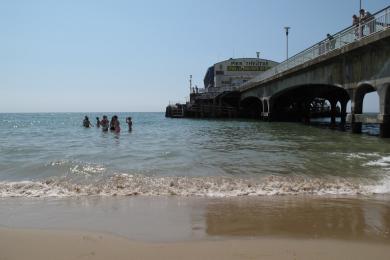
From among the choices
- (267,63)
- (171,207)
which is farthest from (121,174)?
(267,63)

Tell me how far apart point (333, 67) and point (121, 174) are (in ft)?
61.1

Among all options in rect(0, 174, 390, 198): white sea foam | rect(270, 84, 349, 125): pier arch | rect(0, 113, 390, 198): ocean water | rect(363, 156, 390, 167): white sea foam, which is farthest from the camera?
rect(270, 84, 349, 125): pier arch

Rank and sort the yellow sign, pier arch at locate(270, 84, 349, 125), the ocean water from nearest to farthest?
1. the ocean water
2. pier arch at locate(270, 84, 349, 125)
3. the yellow sign

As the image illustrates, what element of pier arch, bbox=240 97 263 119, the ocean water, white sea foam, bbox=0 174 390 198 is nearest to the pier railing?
the ocean water

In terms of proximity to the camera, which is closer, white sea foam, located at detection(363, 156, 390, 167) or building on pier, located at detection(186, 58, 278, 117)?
white sea foam, located at detection(363, 156, 390, 167)

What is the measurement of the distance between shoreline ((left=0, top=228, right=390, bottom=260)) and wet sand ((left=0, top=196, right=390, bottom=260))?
0.01m

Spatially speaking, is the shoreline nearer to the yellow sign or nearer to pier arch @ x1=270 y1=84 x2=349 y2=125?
pier arch @ x1=270 y1=84 x2=349 y2=125

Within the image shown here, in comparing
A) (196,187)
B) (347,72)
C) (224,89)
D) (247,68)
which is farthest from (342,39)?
(247,68)

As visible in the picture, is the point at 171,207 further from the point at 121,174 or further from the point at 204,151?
the point at 204,151

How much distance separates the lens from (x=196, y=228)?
6270mm

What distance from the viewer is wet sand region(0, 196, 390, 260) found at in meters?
5.19

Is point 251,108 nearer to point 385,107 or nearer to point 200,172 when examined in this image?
point 385,107

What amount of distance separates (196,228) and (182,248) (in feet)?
3.14

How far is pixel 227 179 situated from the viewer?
10469mm
